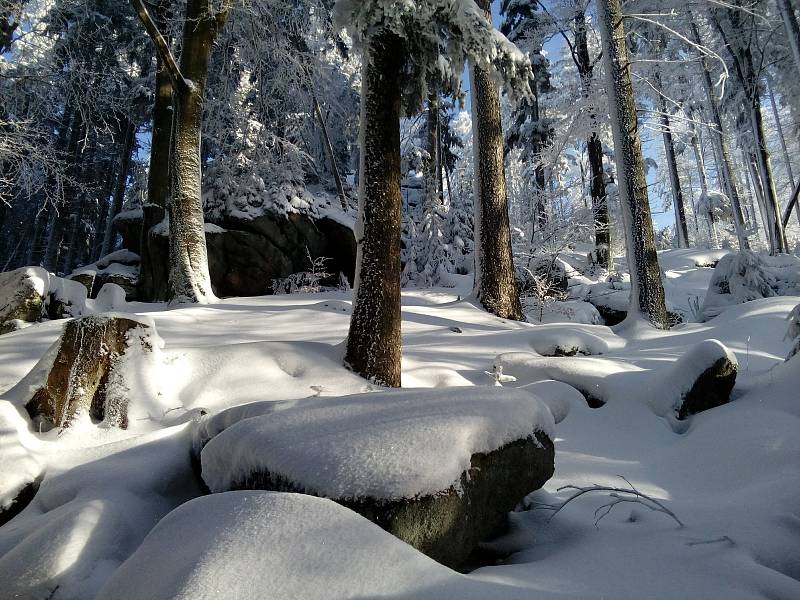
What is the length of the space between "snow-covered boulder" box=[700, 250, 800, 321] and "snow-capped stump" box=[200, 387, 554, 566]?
29.6 ft

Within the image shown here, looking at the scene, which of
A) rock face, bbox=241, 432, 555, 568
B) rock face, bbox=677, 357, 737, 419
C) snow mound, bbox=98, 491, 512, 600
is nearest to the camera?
snow mound, bbox=98, 491, 512, 600

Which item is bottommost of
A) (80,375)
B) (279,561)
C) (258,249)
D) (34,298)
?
(279,561)

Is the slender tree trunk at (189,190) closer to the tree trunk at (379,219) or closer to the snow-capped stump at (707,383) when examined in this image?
the tree trunk at (379,219)

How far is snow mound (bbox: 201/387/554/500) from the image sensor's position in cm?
193

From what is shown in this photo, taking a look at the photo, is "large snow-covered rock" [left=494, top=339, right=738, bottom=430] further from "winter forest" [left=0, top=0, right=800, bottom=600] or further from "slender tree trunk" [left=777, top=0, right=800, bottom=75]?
"slender tree trunk" [left=777, top=0, right=800, bottom=75]

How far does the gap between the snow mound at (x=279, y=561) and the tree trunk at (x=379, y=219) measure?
3.11 metres

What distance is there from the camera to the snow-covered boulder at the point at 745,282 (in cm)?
974

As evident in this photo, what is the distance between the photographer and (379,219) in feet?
15.7

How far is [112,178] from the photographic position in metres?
25.8

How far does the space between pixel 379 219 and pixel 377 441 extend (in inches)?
121

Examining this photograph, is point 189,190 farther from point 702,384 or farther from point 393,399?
point 702,384

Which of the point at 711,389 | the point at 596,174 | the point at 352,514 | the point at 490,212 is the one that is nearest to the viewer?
the point at 352,514

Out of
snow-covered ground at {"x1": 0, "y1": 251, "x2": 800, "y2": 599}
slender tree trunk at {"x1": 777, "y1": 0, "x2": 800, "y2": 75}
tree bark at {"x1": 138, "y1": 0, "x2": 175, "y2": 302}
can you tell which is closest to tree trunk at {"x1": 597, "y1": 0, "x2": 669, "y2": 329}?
snow-covered ground at {"x1": 0, "y1": 251, "x2": 800, "y2": 599}

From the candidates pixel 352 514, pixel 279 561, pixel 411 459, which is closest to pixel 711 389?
pixel 411 459
